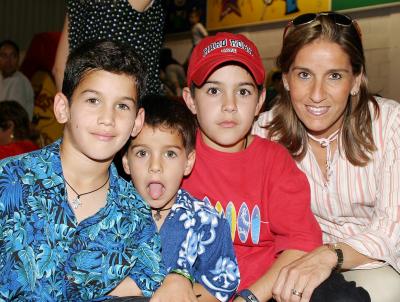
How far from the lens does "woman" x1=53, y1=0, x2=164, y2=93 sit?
93.3 inches

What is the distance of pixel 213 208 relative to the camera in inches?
85.7

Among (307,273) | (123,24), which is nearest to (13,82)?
(123,24)

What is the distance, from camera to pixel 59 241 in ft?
5.87

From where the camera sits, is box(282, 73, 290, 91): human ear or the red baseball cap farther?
box(282, 73, 290, 91): human ear

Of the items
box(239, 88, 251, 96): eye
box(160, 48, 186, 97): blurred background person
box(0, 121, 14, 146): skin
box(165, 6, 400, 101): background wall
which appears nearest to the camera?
box(239, 88, 251, 96): eye

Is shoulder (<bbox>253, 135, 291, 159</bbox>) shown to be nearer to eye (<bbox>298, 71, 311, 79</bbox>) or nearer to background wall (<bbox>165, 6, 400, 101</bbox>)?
eye (<bbox>298, 71, 311, 79</bbox>)

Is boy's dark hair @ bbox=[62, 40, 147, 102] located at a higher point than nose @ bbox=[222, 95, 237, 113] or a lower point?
higher

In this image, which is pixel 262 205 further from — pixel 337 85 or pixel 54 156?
pixel 54 156

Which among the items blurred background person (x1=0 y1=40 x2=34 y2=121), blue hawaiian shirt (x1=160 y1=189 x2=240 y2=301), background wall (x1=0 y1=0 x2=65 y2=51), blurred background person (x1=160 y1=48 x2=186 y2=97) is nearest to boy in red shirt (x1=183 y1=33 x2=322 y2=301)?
blue hawaiian shirt (x1=160 y1=189 x2=240 y2=301)

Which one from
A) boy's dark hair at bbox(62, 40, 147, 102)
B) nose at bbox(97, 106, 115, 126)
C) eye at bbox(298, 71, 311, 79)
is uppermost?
boy's dark hair at bbox(62, 40, 147, 102)

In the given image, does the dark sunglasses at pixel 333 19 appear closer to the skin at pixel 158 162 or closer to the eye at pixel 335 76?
the eye at pixel 335 76

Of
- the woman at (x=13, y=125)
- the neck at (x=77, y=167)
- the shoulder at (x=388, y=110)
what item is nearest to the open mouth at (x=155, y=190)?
the neck at (x=77, y=167)

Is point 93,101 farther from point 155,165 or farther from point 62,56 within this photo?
point 62,56

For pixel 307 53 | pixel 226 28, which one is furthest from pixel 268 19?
pixel 307 53
